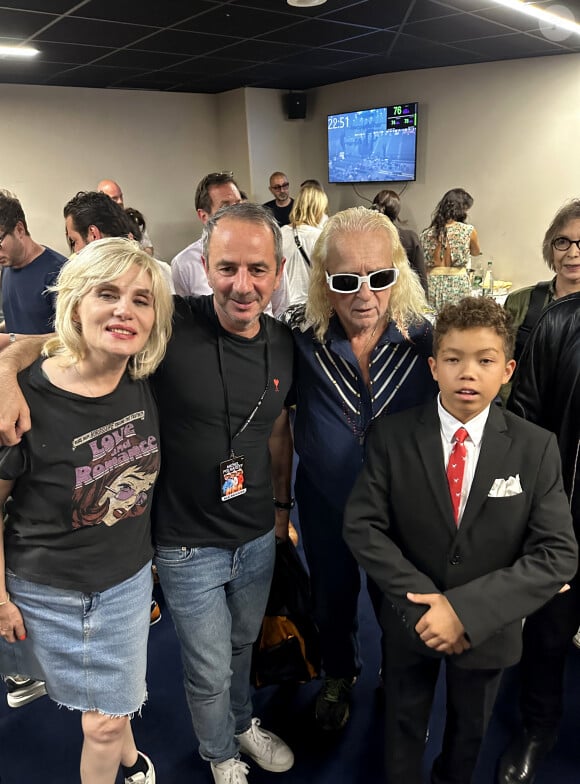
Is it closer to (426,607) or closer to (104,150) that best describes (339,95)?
(104,150)

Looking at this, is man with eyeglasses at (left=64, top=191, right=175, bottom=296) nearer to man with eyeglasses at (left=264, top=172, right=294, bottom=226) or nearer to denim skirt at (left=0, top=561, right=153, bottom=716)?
denim skirt at (left=0, top=561, right=153, bottom=716)

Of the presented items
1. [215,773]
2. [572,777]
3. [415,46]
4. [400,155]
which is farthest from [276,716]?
[400,155]

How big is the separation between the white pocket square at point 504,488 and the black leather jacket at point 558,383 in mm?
314

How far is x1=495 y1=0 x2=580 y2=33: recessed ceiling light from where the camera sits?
360 cm

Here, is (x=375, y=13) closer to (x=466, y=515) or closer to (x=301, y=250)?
(x=301, y=250)

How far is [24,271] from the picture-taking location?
2.72m

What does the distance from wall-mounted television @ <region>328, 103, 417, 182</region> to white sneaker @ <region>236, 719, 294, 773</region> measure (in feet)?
20.4

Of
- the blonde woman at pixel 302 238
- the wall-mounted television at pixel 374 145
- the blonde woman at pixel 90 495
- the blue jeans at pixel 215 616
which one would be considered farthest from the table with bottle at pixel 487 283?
the blonde woman at pixel 90 495

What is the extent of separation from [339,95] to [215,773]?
751 cm

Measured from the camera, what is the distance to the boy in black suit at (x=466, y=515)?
133 cm

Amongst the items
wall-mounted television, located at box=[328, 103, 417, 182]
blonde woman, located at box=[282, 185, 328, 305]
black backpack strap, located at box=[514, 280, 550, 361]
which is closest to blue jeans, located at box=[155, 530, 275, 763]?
black backpack strap, located at box=[514, 280, 550, 361]

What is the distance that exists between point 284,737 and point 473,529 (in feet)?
3.95

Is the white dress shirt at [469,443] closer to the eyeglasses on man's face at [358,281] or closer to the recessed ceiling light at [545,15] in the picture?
the eyeglasses on man's face at [358,281]

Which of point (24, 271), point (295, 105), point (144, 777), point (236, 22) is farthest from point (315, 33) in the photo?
point (144, 777)
